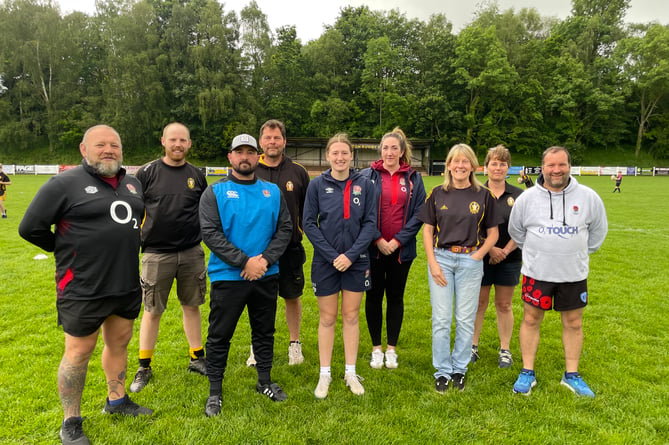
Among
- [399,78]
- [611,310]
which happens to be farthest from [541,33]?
[611,310]

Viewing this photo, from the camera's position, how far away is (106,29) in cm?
4175

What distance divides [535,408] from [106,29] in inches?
2077

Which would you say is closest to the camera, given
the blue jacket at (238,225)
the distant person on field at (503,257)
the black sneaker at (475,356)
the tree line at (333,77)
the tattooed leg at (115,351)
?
the tattooed leg at (115,351)

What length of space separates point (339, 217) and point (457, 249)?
1.10 metres

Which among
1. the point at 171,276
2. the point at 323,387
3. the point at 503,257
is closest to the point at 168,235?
the point at 171,276

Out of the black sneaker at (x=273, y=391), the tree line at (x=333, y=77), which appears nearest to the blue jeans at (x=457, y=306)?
the black sneaker at (x=273, y=391)

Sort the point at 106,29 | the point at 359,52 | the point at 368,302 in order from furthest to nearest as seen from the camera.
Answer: the point at 359,52 → the point at 106,29 → the point at 368,302

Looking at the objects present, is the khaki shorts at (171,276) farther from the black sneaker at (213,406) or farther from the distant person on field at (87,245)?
the black sneaker at (213,406)

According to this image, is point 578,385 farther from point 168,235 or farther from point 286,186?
point 168,235

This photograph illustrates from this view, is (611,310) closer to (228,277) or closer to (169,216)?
(228,277)

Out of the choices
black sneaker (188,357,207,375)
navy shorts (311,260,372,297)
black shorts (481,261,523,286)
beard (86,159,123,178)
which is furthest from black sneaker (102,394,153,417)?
black shorts (481,261,523,286)

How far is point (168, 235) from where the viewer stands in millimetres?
3361

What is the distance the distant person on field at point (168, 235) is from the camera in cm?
334

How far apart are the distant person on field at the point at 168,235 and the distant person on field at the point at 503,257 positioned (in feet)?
9.49
